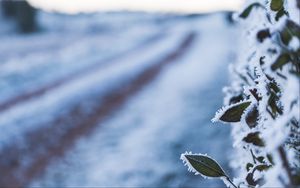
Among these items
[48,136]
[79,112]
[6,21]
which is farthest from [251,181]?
[6,21]

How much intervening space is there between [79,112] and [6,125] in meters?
1.97

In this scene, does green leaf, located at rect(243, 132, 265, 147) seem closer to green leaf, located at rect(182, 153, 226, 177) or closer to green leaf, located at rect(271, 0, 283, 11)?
green leaf, located at rect(182, 153, 226, 177)

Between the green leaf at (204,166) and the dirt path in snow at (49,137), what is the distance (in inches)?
192

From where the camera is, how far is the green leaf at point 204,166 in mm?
2182

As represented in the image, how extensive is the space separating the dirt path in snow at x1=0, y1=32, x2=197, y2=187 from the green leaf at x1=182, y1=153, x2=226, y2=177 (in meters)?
4.88

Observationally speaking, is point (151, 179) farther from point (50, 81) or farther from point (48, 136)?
point (50, 81)

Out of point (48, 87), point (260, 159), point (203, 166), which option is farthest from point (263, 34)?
point (48, 87)

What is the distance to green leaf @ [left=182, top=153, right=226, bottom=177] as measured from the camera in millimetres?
2182

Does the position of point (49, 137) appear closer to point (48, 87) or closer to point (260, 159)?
point (48, 87)

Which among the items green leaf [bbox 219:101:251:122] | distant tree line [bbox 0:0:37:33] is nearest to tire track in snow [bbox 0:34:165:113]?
green leaf [bbox 219:101:251:122]

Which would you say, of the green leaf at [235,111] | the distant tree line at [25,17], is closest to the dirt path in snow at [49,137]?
the green leaf at [235,111]

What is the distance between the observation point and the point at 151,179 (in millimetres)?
6254

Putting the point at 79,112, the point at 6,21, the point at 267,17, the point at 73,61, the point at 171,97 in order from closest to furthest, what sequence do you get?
1. the point at 267,17
2. the point at 79,112
3. the point at 171,97
4. the point at 73,61
5. the point at 6,21

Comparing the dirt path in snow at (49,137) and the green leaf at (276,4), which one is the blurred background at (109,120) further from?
the green leaf at (276,4)
